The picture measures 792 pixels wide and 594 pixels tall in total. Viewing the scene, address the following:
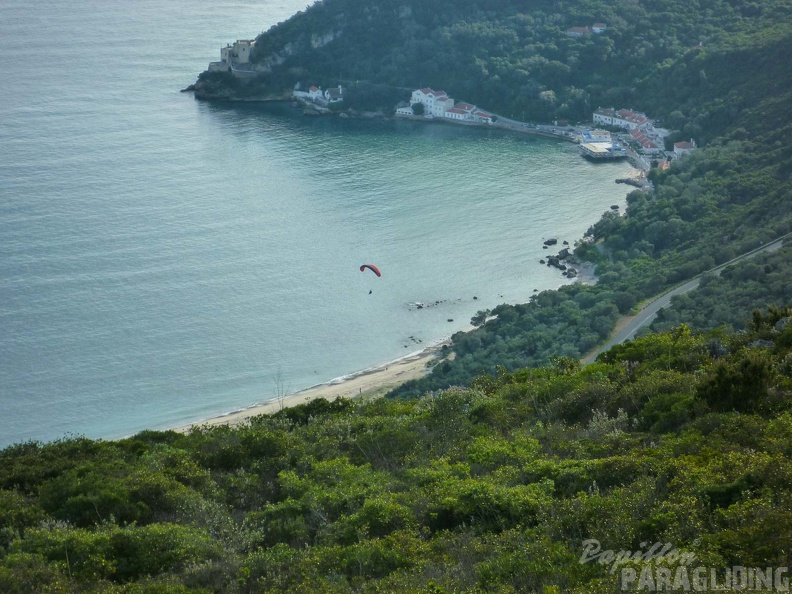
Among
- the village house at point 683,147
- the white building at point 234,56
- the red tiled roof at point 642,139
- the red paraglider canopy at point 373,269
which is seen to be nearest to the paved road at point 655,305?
the red paraglider canopy at point 373,269

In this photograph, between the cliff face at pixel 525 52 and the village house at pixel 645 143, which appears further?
the cliff face at pixel 525 52

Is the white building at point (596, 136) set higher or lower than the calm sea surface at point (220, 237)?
higher

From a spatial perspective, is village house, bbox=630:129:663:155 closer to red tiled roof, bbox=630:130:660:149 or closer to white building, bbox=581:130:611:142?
red tiled roof, bbox=630:130:660:149

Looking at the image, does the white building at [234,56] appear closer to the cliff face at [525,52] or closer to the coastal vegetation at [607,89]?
the cliff face at [525,52]

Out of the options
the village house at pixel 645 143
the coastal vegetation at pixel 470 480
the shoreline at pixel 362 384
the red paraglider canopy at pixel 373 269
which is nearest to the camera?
the coastal vegetation at pixel 470 480

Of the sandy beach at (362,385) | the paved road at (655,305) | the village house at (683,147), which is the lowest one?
the sandy beach at (362,385)
